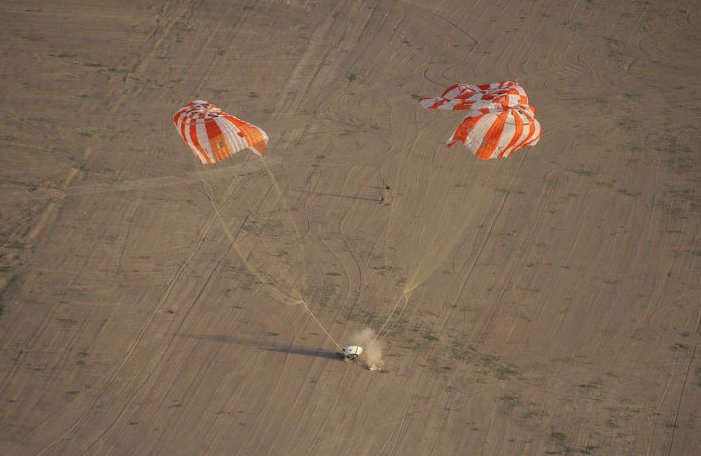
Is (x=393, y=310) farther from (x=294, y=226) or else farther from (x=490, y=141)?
(x=490, y=141)

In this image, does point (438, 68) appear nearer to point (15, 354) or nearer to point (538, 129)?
point (538, 129)

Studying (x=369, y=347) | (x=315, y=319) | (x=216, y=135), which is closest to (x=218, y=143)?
(x=216, y=135)

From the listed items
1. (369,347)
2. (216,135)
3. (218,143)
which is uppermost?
(216,135)

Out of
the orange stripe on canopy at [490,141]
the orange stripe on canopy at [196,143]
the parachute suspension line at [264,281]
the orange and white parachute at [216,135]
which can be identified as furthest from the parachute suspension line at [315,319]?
the orange stripe on canopy at [490,141]

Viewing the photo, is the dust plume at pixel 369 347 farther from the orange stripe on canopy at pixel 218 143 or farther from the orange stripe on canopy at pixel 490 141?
the orange stripe on canopy at pixel 218 143

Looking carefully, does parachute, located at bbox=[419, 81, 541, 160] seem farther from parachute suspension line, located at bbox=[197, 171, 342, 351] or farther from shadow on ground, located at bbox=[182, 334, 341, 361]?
shadow on ground, located at bbox=[182, 334, 341, 361]
